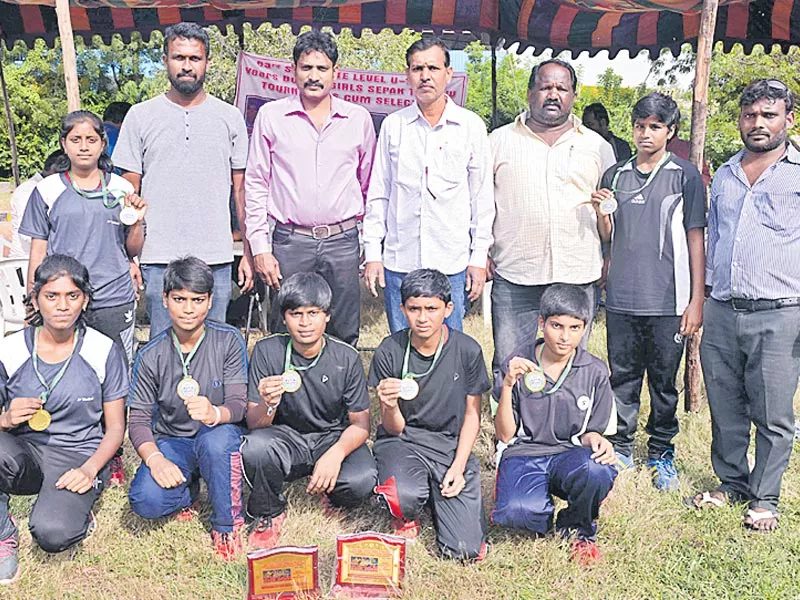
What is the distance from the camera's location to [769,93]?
2979 millimetres

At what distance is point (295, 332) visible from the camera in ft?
10.5

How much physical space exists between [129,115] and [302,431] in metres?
1.69

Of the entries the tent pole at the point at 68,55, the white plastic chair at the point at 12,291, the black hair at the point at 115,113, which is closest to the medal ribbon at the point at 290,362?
the tent pole at the point at 68,55

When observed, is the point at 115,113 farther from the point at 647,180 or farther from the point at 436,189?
the point at 647,180

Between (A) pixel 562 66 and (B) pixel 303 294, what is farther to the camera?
(A) pixel 562 66

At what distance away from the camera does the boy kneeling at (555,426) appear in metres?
2.98

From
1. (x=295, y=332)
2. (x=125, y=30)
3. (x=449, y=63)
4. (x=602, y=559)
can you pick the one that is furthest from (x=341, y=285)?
(x=125, y=30)

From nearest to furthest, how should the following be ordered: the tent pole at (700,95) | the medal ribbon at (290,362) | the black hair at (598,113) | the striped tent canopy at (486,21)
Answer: the medal ribbon at (290,362), the tent pole at (700,95), the striped tent canopy at (486,21), the black hair at (598,113)

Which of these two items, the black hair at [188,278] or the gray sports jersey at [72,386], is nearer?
the gray sports jersey at [72,386]

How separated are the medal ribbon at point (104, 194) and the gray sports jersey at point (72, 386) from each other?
62 cm

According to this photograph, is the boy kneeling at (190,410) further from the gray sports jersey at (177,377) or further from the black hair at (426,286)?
the black hair at (426,286)

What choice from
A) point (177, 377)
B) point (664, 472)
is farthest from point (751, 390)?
point (177, 377)

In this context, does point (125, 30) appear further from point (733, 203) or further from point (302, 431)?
point (733, 203)

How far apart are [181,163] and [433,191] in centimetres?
120
